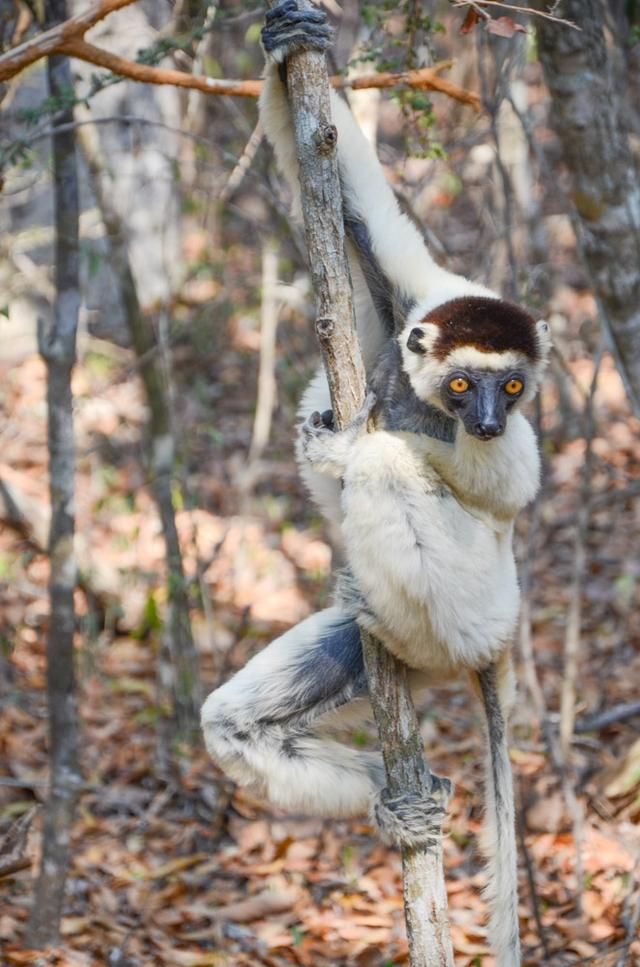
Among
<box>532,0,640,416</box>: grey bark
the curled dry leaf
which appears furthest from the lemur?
the curled dry leaf

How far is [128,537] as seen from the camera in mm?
8695

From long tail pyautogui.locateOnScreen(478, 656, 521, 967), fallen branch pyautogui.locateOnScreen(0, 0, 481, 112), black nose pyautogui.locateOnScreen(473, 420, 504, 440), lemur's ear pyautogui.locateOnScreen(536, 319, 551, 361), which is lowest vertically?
long tail pyautogui.locateOnScreen(478, 656, 521, 967)

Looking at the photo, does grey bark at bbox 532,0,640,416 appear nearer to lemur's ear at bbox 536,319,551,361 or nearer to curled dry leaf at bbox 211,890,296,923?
lemur's ear at bbox 536,319,551,361

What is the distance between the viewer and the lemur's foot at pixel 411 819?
11.6 feet

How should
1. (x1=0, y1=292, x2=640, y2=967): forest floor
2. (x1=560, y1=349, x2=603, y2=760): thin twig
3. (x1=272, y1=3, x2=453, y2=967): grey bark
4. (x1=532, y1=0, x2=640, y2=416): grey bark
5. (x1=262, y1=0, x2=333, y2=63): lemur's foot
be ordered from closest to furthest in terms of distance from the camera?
(x1=272, y1=3, x2=453, y2=967): grey bark → (x1=262, y1=0, x2=333, y2=63): lemur's foot → (x1=532, y1=0, x2=640, y2=416): grey bark → (x1=0, y1=292, x2=640, y2=967): forest floor → (x1=560, y1=349, x2=603, y2=760): thin twig

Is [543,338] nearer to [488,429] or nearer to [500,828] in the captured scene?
[488,429]

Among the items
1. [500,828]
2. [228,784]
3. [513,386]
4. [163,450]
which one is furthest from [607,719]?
[513,386]

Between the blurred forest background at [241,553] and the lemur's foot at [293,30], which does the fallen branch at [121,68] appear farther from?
the lemur's foot at [293,30]

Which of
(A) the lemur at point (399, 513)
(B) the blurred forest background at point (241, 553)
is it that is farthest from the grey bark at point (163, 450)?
(A) the lemur at point (399, 513)

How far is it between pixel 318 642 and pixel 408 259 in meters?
1.50

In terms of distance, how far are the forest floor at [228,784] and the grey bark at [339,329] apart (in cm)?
121

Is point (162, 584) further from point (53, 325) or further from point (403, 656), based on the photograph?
point (403, 656)

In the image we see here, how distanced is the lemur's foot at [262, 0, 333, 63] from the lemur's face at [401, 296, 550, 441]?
0.97 metres

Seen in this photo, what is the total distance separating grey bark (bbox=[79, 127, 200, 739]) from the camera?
20.8 ft
